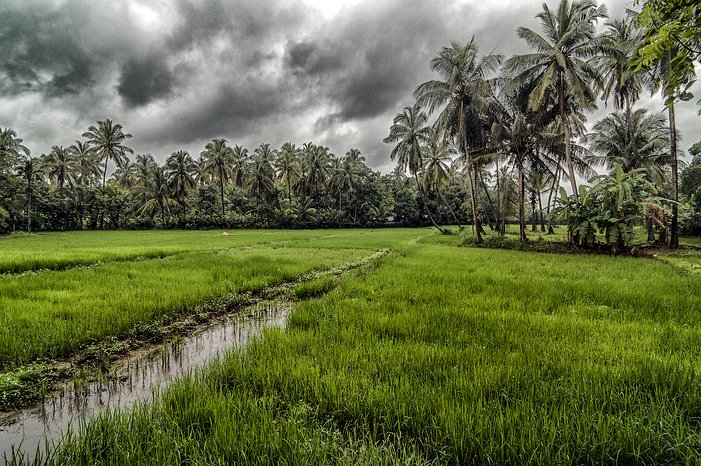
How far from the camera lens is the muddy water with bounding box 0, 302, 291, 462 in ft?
7.02

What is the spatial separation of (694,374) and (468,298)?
10.2 feet

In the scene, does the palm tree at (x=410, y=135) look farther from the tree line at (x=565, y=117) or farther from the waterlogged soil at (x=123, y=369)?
the waterlogged soil at (x=123, y=369)

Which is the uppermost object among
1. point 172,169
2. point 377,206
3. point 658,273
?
point 172,169

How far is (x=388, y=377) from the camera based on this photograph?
2.67m

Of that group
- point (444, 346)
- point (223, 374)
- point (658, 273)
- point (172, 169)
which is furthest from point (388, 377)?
point (172, 169)

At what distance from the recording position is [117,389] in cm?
281

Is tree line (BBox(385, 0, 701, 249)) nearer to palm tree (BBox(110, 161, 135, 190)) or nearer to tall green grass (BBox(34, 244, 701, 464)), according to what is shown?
tall green grass (BBox(34, 244, 701, 464))

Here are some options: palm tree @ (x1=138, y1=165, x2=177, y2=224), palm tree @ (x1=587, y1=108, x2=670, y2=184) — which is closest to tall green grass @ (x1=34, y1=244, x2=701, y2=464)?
palm tree @ (x1=587, y1=108, x2=670, y2=184)

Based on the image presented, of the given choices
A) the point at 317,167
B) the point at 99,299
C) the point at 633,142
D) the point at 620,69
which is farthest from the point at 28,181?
the point at 633,142

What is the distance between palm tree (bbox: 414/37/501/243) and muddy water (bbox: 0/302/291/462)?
16.3 m

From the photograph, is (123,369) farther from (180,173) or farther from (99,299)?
(180,173)

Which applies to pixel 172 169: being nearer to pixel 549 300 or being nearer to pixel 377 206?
pixel 377 206

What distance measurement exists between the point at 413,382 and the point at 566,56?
67.6ft

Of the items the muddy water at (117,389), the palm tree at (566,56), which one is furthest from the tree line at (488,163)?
the muddy water at (117,389)
